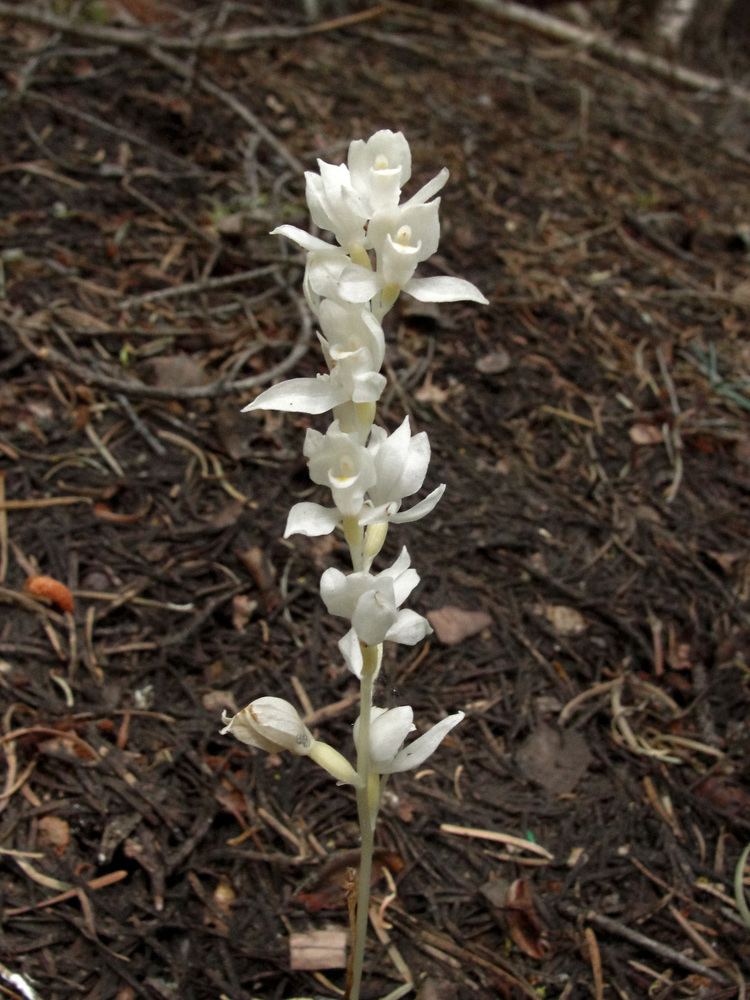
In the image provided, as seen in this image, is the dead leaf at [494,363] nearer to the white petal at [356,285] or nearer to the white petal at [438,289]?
the white petal at [438,289]

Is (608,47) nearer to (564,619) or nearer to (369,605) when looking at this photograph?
(564,619)

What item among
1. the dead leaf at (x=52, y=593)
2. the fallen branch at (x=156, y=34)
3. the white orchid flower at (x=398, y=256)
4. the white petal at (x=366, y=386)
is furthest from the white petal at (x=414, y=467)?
the fallen branch at (x=156, y=34)

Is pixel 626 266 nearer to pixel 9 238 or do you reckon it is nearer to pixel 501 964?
pixel 9 238

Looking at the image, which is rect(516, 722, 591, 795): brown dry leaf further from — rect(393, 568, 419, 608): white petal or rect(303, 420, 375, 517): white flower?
rect(303, 420, 375, 517): white flower

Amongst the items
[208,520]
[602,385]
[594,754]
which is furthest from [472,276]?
[594,754]

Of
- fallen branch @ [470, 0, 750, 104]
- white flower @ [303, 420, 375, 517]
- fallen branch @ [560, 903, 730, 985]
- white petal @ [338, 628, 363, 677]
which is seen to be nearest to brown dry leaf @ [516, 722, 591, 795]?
fallen branch @ [560, 903, 730, 985]

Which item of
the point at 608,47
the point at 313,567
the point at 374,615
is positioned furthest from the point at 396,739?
the point at 608,47

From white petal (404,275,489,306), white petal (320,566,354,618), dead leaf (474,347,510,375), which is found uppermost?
white petal (404,275,489,306)
